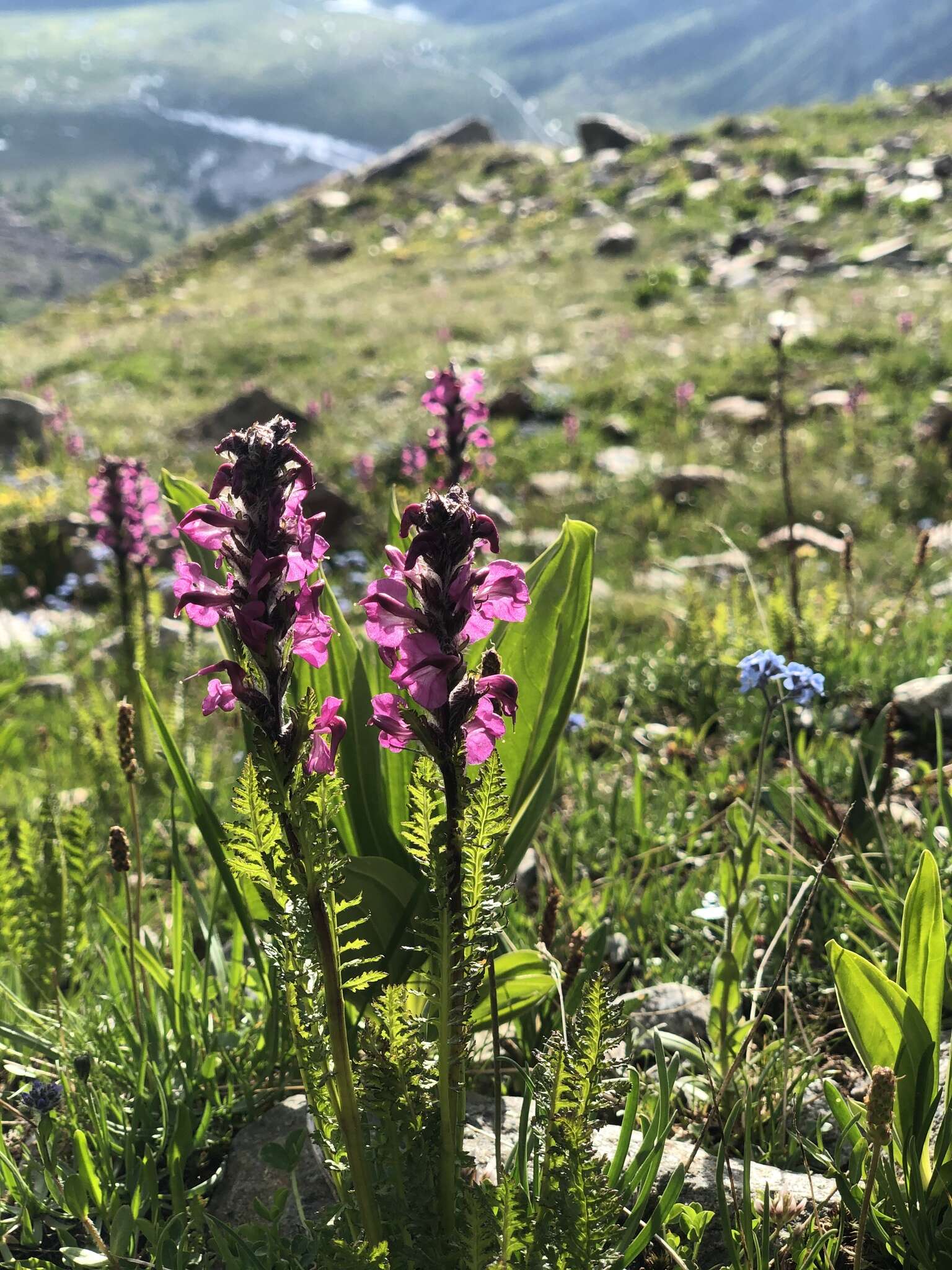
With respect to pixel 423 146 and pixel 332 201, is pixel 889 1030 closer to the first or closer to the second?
pixel 332 201

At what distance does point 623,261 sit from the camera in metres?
20.8

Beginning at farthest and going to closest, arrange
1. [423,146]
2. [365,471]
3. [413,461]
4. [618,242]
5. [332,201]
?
1. [423,146]
2. [332,201]
3. [618,242]
4. [365,471]
5. [413,461]

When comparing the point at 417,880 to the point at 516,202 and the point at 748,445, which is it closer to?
the point at 748,445

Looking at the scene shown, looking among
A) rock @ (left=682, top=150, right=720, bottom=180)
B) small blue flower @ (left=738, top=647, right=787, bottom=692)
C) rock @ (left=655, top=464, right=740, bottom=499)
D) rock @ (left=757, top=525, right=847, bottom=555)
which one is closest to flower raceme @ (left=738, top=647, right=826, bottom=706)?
small blue flower @ (left=738, top=647, right=787, bottom=692)

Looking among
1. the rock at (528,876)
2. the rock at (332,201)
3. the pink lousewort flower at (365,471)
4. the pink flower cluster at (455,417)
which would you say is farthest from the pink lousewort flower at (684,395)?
the rock at (332,201)

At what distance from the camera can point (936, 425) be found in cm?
Answer: 802

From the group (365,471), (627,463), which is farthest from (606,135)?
(365,471)

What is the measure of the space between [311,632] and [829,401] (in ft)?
31.8

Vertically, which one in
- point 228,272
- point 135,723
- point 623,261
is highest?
point 228,272

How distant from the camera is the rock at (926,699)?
3041mm

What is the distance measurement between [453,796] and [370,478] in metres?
7.55

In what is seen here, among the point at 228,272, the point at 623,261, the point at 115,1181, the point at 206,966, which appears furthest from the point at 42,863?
the point at 228,272

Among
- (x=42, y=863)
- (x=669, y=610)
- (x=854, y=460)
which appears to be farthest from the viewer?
(x=854, y=460)

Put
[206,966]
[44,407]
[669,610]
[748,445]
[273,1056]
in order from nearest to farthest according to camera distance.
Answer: [273,1056] < [206,966] < [669,610] < [748,445] < [44,407]
